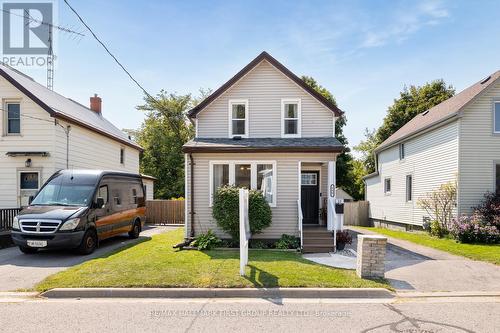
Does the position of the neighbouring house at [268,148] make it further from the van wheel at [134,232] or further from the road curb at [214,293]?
the road curb at [214,293]

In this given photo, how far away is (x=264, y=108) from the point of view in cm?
1377

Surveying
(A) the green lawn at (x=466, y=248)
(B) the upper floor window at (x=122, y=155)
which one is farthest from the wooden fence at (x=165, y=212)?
(A) the green lawn at (x=466, y=248)

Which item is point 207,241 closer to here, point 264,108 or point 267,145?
point 267,145

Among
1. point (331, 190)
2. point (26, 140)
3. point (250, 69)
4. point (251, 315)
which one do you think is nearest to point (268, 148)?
point (331, 190)

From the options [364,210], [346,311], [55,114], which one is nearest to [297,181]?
[346,311]

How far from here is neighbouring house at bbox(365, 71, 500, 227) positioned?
15016 mm

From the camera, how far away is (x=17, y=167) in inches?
596

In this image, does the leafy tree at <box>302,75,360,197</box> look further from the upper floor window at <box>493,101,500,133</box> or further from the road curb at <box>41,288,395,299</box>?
the road curb at <box>41,288,395,299</box>

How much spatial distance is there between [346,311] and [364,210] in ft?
72.0

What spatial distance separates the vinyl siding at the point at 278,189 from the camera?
1246cm

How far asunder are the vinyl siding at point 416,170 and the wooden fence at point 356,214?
72 centimetres

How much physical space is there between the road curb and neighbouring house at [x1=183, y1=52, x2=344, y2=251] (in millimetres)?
4416

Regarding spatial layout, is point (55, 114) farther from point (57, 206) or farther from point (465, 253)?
point (465, 253)

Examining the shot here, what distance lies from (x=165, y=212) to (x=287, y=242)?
11877mm
